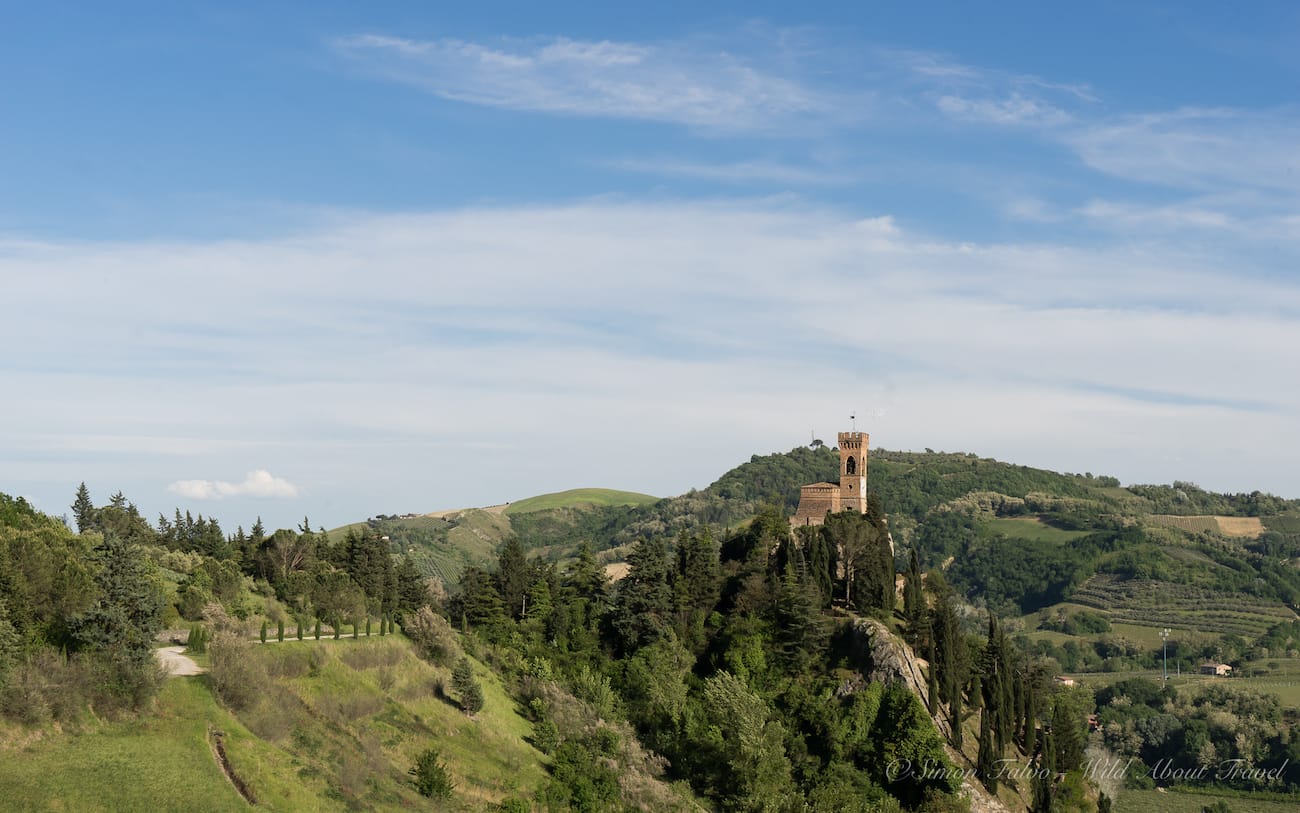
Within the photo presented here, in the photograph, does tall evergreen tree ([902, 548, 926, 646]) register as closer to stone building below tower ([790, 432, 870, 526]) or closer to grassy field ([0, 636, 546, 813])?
stone building below tower ([790, 432, 870, 526])

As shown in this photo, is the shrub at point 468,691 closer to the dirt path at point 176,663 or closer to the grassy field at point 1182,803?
the dirt path at point 176,663

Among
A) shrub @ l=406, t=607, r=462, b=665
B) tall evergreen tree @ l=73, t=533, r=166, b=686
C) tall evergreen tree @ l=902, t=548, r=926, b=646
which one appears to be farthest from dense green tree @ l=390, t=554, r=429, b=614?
tall evergreen tree @ l=902, t=548, r=926, b=646

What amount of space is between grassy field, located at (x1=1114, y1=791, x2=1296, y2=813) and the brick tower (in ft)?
218

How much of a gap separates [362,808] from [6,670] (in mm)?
16870

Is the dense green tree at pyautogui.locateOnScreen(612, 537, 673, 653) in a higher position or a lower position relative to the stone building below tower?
lower

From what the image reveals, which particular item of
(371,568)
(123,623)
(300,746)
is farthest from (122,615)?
(371,568)

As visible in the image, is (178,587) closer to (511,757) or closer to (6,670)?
(511,757)

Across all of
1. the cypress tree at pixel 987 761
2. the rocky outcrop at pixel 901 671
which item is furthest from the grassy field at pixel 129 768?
the cypress tree at pixel 987 761

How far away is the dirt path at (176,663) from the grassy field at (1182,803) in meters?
129

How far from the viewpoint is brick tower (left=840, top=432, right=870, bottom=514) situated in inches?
4628

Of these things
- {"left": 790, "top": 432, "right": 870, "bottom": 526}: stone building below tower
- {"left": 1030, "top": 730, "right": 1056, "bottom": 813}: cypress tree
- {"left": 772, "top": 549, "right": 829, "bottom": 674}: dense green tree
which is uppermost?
{"left": 790, "top": 432, "right": 870, "bottom": 526}: stone building below tower

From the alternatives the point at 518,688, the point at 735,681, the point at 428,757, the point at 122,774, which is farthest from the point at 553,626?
the point at 122,774

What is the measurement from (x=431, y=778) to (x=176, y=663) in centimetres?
1428

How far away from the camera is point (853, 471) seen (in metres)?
121
